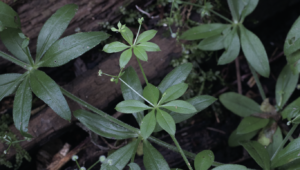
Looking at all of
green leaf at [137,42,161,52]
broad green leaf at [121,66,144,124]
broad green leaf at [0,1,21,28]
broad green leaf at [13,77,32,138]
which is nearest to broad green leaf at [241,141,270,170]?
broad green leaf at [121,66,144,124]

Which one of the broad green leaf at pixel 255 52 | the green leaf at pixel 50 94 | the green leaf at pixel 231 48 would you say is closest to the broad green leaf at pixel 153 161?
the green leaf at pixel 50 94

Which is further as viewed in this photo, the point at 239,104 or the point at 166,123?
the point at 239,104

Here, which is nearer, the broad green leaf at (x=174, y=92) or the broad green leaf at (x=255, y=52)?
the broad green leaf at (x=174, y=92)

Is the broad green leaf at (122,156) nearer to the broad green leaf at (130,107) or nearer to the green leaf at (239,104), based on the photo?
the broad green leaf at (130,107)

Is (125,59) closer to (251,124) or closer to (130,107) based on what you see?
(130,107)

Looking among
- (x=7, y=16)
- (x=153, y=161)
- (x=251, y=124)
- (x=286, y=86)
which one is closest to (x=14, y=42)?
(x=7, y=16)

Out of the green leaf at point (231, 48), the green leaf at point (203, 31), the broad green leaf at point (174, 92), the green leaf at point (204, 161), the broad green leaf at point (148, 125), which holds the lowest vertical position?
the green leaf at point (204, 161)

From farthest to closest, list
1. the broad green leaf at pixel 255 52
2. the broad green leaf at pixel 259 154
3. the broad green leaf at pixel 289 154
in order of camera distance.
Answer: the broad green leaf at pixel 255 52 < the broad green leaf at pixel 259 154 < the broad green leaf at pixel 289 154

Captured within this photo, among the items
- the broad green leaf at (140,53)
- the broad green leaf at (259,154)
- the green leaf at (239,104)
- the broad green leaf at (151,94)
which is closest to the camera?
the broad green leaf at (140,53)
